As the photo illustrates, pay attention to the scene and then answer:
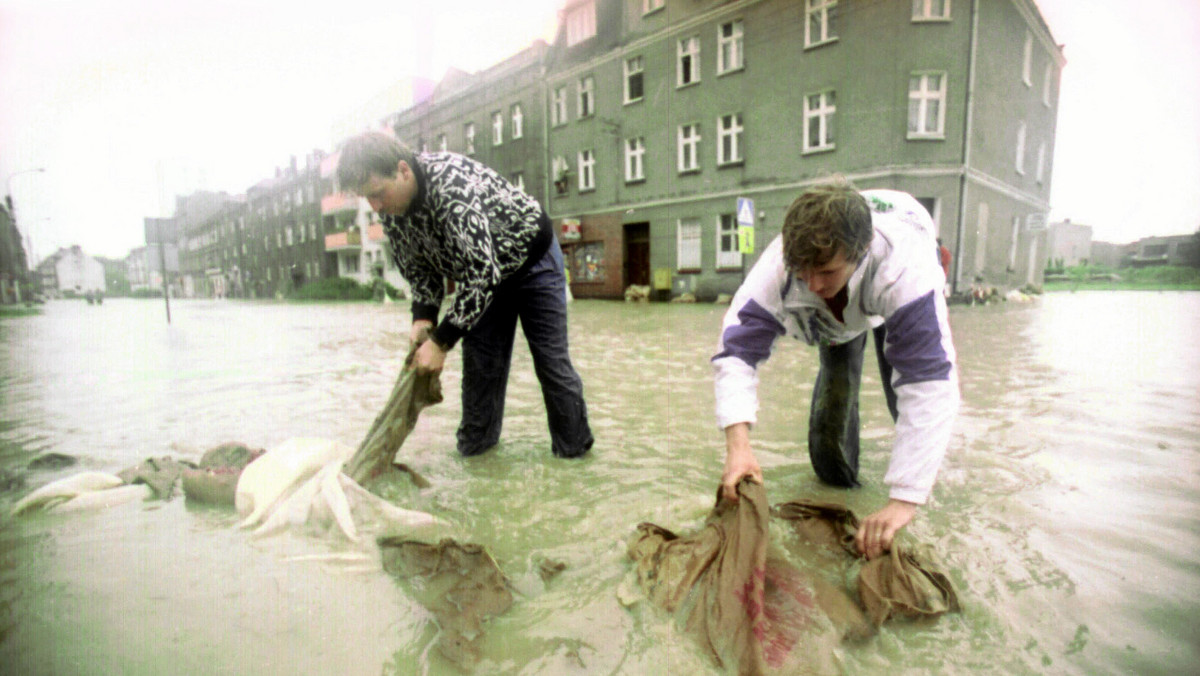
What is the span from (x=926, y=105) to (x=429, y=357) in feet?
41.4

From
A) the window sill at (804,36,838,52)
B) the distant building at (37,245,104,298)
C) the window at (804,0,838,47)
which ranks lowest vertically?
the distant building at (37,245,104,298)

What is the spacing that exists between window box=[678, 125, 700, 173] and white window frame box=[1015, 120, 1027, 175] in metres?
7.35

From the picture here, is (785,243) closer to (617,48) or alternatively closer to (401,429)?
(401,429)

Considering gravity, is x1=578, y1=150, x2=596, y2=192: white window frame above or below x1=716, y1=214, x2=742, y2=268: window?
above

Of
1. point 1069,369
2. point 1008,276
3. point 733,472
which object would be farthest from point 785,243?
point 1008,276

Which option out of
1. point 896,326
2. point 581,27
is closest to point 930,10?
point 581,27

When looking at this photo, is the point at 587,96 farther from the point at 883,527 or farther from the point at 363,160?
the point at 883,527

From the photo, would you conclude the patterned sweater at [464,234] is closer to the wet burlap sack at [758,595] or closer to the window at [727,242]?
the wet burlap sack at [758,595]

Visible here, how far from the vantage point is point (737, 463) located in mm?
1565

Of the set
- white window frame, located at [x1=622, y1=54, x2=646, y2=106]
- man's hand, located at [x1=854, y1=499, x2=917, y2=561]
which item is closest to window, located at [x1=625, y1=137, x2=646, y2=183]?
white window frame, located at [x1=622, y1=54, x2=646, y2=106]

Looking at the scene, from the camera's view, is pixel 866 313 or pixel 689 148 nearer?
pixel 866 313

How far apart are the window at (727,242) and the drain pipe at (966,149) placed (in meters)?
5.04

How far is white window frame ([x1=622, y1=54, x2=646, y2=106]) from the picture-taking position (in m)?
15.9

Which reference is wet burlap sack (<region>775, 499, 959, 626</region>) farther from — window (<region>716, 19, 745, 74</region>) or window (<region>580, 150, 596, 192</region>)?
window (<region>580, 150, 596, 192</region>)
